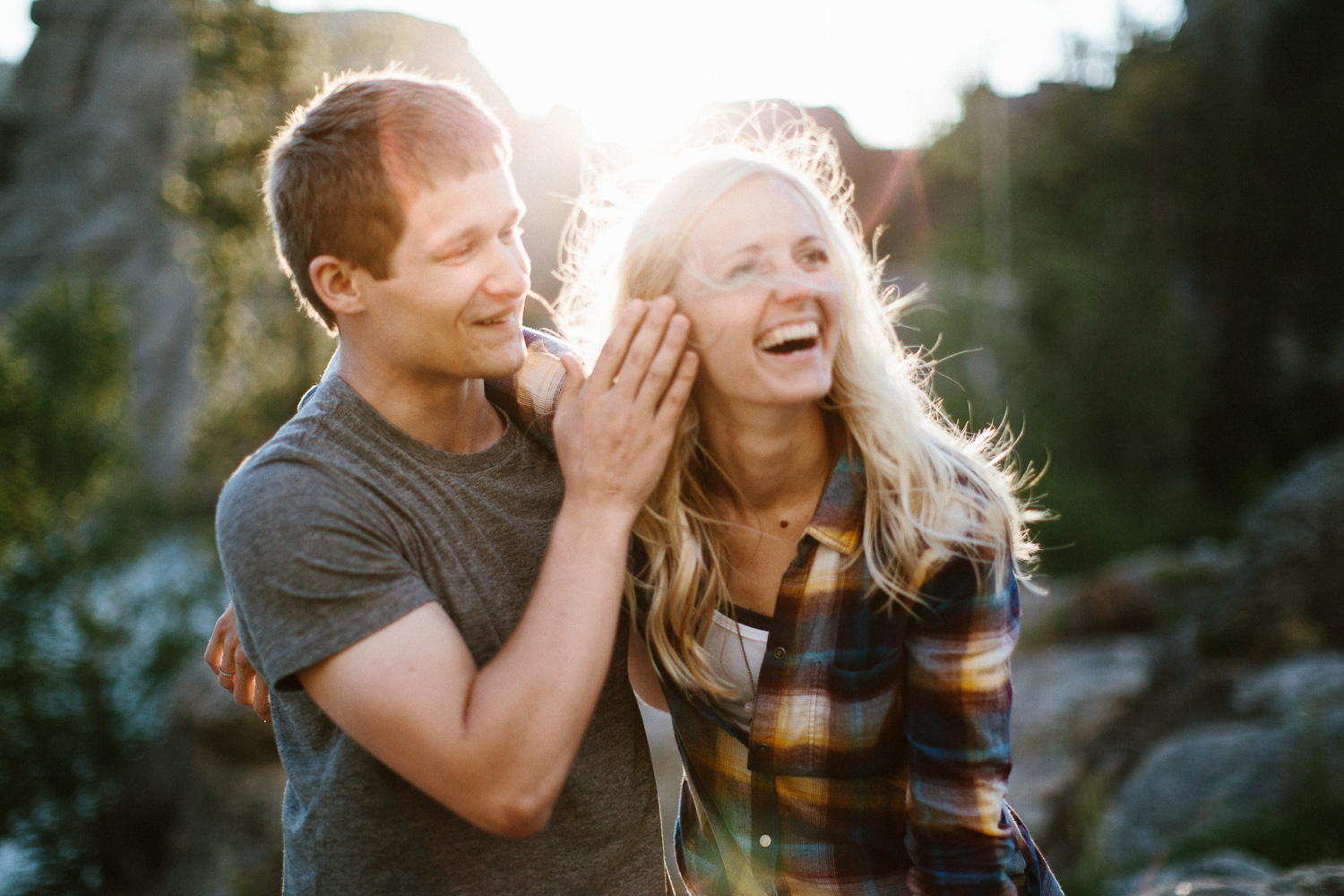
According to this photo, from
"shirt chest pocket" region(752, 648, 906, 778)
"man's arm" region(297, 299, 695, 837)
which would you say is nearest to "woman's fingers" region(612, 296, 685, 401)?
"man's arm" region(297, 299, 695, 837)

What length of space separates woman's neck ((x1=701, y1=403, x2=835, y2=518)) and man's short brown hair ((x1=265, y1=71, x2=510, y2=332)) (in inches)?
30.4

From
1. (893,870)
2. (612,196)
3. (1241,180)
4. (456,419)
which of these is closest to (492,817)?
(456,419)

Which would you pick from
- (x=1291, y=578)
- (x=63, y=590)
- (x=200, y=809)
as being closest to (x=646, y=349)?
(x=200, y=809)

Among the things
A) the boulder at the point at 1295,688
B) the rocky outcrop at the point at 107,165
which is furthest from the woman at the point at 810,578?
the rocky outcrop at the point at 107,165

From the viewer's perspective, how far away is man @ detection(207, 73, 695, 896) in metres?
1.41

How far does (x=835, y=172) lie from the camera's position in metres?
2.44

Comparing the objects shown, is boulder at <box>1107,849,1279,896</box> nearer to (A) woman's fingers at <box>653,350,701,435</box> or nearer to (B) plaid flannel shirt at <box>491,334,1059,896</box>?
(B) plaid flannel shirt at <box>491,334,1059,896</box>

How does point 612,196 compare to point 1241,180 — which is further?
point 1241,180

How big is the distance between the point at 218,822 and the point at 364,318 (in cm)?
582

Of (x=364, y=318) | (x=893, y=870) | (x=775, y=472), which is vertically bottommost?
(x=893, y=870)

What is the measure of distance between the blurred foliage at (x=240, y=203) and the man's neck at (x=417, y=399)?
930 centimetres

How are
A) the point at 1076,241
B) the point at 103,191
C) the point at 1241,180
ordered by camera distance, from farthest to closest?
the point at 103,191
the point at 1076,241
the point at 1241,180

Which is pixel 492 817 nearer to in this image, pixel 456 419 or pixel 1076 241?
pixel 456 419

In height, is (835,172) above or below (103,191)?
below
